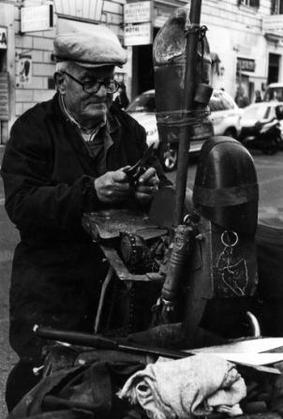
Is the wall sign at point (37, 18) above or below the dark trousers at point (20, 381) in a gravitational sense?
above

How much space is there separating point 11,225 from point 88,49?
5.71 meters

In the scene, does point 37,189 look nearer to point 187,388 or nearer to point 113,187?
point 113,187

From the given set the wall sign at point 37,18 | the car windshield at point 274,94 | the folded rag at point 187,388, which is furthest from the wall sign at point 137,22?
the folded rag at point 187,388

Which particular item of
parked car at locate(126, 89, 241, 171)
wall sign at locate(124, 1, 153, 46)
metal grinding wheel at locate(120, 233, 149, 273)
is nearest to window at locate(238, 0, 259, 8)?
wall sign at locate(124, 1, 153, 46)

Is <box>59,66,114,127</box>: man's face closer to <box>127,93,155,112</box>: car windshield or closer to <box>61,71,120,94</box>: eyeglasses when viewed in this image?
<box>61,71,120,94</box>: eyeglasses

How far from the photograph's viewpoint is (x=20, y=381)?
2.02 m

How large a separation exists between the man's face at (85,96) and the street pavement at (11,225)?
70.4 inches

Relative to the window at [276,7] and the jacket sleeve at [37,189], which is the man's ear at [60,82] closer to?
the jacket sleeve at [37,189]

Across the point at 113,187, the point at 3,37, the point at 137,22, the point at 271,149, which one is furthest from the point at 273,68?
the point at 113,187

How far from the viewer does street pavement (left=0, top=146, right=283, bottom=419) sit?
3.82m

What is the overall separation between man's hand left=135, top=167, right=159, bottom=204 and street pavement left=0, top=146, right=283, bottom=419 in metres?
1.78

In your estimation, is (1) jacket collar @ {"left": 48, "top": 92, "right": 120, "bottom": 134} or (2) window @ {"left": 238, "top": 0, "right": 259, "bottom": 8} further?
(2) window @ {"left": 238, "top": 0, "right": 259, "bottom": 8}

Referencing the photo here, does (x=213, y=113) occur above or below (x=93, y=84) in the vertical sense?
below

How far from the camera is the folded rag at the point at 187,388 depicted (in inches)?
49.3
